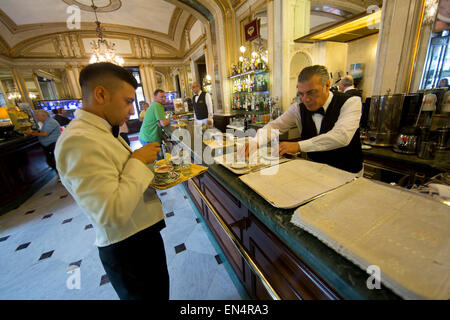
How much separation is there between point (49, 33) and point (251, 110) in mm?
10333

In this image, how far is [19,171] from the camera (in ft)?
12.5

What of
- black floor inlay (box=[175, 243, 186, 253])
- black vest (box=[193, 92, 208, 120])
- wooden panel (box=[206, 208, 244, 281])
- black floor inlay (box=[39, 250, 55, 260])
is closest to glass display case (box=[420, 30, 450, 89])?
wooden panel (box=[206, 208, 244, 281])

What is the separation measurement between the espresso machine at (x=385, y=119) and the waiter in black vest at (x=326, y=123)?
2.20ft

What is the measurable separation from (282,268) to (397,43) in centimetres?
274

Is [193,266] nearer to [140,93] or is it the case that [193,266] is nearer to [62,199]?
[62,199]

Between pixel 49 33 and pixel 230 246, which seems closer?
pixel 230 246

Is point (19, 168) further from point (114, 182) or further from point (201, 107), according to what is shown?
point (114, 182)

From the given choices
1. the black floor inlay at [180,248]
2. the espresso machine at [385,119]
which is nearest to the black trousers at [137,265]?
the black floor inlay at [180,248]

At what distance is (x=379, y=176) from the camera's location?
1935 millimetres

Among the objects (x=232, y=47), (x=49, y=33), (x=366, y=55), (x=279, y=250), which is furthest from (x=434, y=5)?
(x=49, y=33)

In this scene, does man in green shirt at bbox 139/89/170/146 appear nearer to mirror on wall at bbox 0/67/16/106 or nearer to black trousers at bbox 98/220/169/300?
black trousers at bbox 98/220/169/300

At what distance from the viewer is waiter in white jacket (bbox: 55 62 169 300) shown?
0.66 metres

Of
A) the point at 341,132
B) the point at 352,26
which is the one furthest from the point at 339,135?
the point at 352,26

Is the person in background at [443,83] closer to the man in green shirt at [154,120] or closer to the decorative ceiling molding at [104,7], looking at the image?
the man in green shirt at [154,120]
